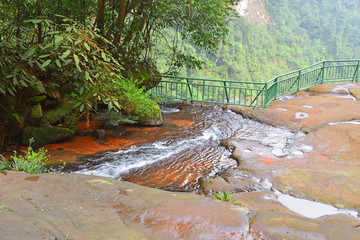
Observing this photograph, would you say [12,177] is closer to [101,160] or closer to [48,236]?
[48,236]

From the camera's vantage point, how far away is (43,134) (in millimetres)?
7160

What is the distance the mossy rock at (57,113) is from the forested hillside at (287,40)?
32515mm

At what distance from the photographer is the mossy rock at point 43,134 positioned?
23.1 feet

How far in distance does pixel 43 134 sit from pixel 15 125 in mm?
649

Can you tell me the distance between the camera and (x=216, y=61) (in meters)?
44.2

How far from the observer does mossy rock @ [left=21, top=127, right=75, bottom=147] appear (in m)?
7.04

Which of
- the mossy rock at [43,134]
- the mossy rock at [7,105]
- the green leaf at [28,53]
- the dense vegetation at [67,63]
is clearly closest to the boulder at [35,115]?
the dense vegetation at [67,63]

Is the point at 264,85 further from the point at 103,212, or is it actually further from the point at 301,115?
the point at 103,212

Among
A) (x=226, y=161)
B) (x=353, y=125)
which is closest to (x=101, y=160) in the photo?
(x=226, y=161)

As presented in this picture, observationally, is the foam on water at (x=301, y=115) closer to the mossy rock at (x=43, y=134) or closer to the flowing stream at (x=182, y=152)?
the flowing stream at (x=182, y=152)

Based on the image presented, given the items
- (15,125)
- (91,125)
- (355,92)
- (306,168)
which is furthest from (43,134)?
(355,92)

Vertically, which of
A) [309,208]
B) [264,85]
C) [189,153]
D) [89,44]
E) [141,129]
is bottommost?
[309,208]

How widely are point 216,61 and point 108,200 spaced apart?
4269 centimetres

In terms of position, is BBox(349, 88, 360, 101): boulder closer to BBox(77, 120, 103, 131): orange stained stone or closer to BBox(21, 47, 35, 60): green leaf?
BBox(77, 120, 103, 131): orange stained stone
